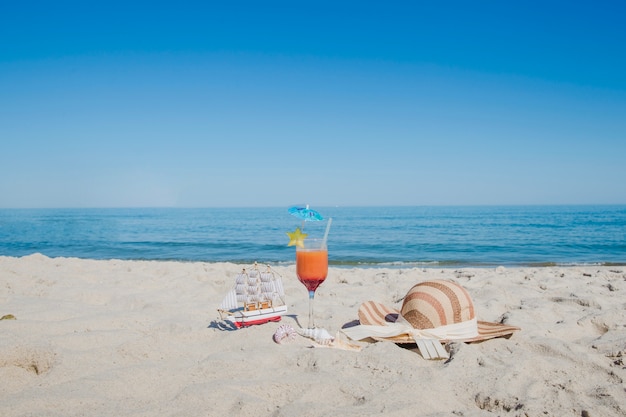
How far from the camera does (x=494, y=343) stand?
9.75ft

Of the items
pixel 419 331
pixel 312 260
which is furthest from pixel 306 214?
pixel 419 331

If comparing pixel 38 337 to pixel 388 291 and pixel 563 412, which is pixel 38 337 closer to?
pixel 563 412

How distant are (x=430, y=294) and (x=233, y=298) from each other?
1.72 meters

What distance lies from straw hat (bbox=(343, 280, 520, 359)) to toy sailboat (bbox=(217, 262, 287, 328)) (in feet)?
2.55

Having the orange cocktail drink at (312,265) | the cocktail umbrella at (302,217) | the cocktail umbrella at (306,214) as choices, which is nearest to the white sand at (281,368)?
the orange cocktail drink at (312,265)

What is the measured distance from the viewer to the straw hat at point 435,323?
2.96 metres

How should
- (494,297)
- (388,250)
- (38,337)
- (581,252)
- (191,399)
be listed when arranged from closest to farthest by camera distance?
1. (191,399)
2. (38,337)
3. (494,297)
4. (581,252)
5. (388,250)

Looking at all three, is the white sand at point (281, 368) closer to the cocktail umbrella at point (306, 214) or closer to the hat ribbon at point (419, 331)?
the hat ribbon at point (419, 331)

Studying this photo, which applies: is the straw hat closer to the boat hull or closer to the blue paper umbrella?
the boat hull

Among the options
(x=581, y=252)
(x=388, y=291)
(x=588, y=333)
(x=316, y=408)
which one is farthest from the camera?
(x=581, y=252)

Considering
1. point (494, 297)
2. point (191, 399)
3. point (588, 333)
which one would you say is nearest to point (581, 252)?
point (494, 297)

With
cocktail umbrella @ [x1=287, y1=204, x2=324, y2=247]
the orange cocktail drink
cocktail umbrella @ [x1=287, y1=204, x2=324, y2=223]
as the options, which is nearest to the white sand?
the orange cocktail drink

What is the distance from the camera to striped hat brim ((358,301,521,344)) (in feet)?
9.66

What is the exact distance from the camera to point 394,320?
3.41m
